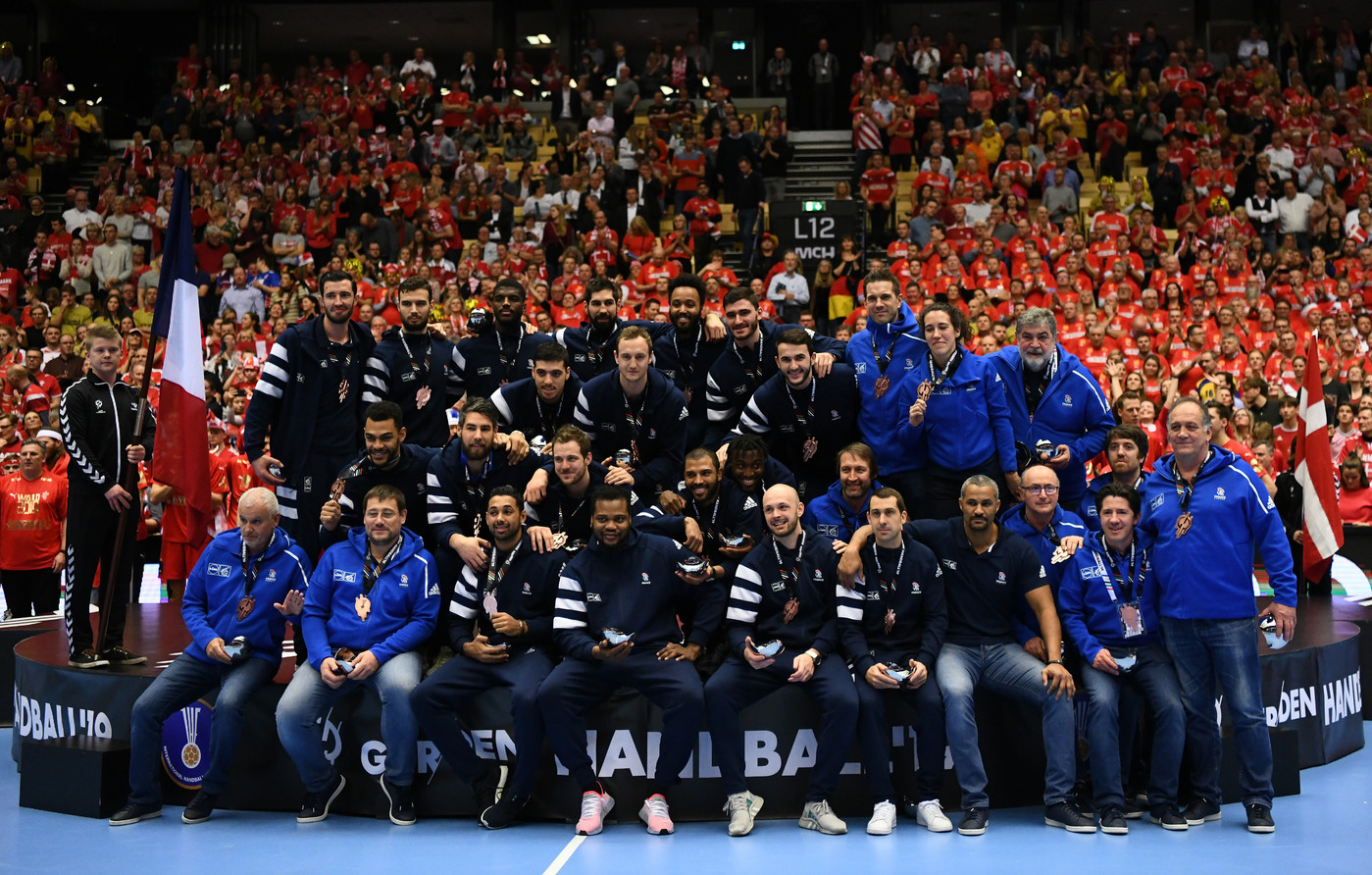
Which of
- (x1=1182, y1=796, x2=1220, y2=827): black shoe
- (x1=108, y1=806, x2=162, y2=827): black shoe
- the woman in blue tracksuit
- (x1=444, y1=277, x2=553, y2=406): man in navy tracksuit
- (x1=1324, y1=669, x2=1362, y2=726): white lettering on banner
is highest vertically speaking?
(x1=444, y1=277, x2=553, y2=406): man in navy tracksuit

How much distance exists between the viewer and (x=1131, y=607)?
268 inches

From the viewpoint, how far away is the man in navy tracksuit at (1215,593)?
6.52 metres

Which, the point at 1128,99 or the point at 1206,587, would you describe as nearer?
the point at 1206,587

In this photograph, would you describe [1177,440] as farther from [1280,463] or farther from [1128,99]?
[1128,99]

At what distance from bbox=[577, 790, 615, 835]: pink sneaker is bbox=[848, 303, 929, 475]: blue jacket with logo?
2.63m

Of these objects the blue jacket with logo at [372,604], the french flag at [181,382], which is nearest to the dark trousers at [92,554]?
the french flag at [181,382]

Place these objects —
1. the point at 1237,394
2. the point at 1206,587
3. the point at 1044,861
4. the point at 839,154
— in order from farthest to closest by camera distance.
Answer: the point at 839,154 → the point at 1237,394 → the point at 1206,587 → the point at 1044,861

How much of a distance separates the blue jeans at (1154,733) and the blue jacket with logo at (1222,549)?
1.18 ft

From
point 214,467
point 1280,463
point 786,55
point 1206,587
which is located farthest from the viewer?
point 786,55

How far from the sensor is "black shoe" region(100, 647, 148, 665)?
7703 mm

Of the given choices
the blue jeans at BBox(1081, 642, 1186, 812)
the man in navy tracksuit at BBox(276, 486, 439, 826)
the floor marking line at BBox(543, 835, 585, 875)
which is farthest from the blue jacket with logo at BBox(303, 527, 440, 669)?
the blue jeans at BBox(1081, 642, 1186, 812)

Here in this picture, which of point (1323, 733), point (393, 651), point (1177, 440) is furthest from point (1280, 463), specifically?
point (393, 651)

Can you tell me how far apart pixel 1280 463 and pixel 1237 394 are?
1.55m

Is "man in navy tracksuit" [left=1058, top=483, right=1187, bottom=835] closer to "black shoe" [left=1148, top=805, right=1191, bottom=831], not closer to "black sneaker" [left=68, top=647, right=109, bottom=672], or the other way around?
"black shoe" [left=1148, top=805, right=1191, bottom=831]
